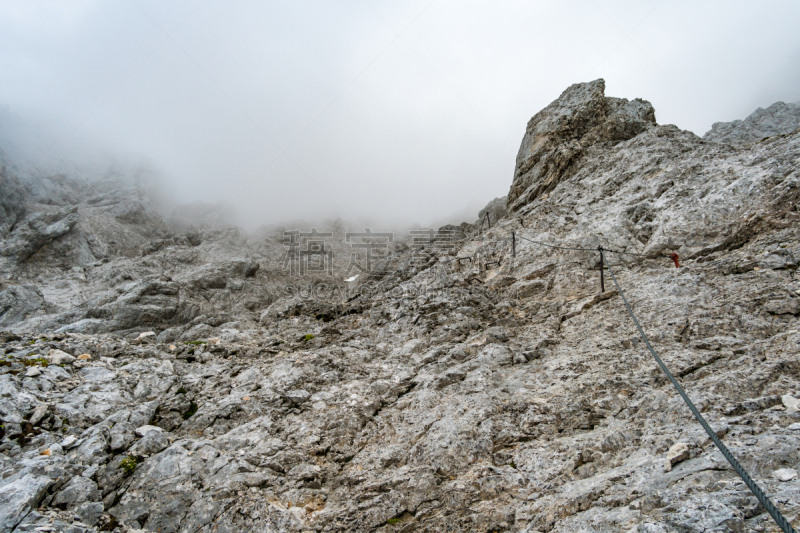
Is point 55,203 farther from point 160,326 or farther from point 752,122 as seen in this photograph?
point 752,122

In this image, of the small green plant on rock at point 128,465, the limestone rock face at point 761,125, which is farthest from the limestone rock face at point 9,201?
the limestone rock face at point 761,125

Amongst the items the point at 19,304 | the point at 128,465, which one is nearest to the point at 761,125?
the point at 128,465

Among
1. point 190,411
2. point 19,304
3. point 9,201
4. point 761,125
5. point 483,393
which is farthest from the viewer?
point 761,125

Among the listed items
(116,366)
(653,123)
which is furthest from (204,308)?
(653,123)

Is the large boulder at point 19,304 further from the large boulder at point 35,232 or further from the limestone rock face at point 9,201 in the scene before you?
the limestone rock face at point 9,201

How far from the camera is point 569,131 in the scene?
100.0ft

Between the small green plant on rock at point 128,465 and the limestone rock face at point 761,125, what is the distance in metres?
68.3

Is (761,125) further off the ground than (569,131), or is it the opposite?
(761,125)

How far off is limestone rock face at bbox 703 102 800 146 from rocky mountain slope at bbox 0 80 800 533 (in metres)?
41.5

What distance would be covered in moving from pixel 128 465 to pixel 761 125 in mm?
79942

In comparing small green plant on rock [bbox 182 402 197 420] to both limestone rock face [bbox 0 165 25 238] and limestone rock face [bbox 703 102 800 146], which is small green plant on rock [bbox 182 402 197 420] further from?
limestone rock face [bbox 703 102 800 146]

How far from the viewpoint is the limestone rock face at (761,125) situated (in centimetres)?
4859

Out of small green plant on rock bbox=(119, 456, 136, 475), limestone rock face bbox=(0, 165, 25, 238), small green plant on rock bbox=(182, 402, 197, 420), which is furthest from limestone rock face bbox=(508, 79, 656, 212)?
limestone rock face bbox=(0, 165, 25, 238)

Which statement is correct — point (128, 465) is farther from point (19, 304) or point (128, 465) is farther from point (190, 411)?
point (19, 304)
